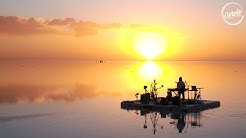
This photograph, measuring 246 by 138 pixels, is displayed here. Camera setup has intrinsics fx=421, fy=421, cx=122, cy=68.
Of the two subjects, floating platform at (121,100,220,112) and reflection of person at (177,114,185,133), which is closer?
reflection of person at (177,114,185,133)

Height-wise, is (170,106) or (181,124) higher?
(170,106)

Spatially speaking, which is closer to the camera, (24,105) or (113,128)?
(113,128)

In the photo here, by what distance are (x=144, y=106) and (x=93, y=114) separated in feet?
16.7

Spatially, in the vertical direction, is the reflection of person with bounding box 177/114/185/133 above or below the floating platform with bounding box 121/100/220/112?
below

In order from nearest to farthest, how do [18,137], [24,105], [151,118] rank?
[18,137]
[151,118]
[24,105]

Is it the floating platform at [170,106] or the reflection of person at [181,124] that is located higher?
the floating platform at [170,106]

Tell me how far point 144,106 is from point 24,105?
12.7 meters

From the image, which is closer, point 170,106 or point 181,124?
point 181,124

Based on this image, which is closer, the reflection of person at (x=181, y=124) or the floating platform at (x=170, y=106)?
the reflection of person at (x=181, y=124)

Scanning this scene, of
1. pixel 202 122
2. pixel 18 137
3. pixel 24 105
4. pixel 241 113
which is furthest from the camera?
pixel 24 105

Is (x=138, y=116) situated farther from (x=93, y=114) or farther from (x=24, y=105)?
(x=24, y=105)

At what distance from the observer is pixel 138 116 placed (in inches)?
1382

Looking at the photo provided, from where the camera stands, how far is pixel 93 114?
36.7 metres

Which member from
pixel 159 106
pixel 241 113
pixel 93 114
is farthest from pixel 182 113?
pixel 93 114
